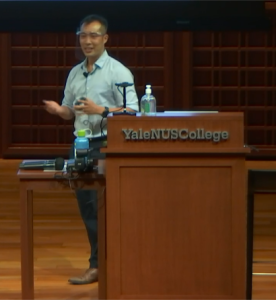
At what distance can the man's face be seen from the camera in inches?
184

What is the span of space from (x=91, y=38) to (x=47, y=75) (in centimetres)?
521

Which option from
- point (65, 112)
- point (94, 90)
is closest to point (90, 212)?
point (65, 112)

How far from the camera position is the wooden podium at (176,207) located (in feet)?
12.6

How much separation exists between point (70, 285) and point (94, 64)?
1.44 m

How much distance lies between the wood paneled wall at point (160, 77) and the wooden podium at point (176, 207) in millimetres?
5767

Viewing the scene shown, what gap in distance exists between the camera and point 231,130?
12.6 ft

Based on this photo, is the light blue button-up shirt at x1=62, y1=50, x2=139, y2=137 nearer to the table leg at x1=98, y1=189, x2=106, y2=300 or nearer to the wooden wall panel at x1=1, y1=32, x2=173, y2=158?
the table leg at x1=98, y1=189, x2=106, y2=300

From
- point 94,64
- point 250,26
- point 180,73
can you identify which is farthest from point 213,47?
point 94,64

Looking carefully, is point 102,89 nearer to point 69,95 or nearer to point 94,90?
point 94,90

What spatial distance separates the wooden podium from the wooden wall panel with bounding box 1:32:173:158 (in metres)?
5.87

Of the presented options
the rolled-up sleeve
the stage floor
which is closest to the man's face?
the rolled-up sleeve

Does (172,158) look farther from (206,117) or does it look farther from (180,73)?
(180,73)

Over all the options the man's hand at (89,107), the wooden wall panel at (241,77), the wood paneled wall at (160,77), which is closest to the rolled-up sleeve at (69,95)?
the man's hand at (89,107)

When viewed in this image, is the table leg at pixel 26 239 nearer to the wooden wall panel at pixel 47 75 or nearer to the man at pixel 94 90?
the man at pixel 94 90
